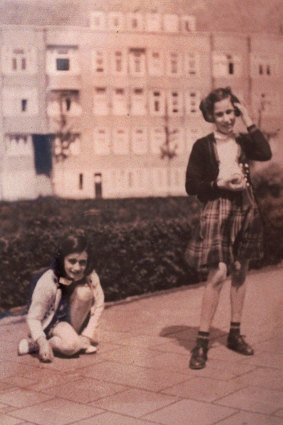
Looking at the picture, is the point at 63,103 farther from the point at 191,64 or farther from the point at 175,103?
the point at 191,64

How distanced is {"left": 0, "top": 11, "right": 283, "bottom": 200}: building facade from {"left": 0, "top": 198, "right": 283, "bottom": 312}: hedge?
0.54 metres

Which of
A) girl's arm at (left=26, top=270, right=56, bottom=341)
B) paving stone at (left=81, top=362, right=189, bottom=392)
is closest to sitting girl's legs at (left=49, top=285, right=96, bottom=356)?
girl's arm at (left=26, top=270, right=56, bottom=341)

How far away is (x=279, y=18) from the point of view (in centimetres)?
445

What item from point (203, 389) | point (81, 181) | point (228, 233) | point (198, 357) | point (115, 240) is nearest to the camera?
point (203, 389)

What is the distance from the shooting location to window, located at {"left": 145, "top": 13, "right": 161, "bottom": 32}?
446 cm

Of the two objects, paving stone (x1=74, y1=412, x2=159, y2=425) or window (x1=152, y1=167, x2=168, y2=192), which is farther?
window (x1=152, y1=167, x2=168, y2=192)

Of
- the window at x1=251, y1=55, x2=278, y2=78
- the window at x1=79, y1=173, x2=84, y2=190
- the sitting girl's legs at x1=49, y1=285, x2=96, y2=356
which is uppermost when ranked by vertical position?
the window at x1=251, y1=55, x2=278, y2=78

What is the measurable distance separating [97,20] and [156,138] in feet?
2.95

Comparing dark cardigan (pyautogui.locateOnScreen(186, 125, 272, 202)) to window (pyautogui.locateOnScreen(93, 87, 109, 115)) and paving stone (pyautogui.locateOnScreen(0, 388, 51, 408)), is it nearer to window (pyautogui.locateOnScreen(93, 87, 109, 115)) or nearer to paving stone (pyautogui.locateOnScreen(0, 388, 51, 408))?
window (pyautogui.locateOnScreen(93, 87, 109, 115))

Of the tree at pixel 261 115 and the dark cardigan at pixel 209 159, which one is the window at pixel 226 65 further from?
the dark cardigan at pixel 209 159

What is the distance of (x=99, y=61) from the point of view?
4609mm

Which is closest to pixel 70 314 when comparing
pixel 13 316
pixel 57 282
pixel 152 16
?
pixel 57 282

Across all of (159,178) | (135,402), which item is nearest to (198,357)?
(135,402)

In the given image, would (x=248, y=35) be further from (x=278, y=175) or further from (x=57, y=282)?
(x=57, y=282)
